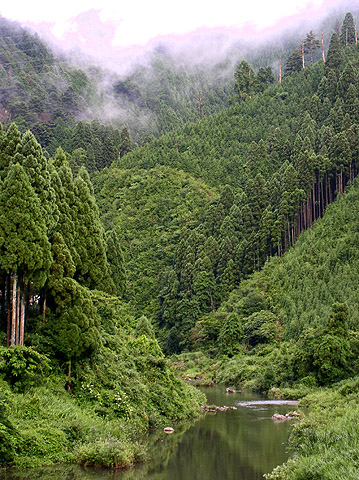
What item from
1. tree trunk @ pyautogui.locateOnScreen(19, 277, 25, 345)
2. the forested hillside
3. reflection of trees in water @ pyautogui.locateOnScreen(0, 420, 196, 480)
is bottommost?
reflection of trees in water @ pyautogui.locateOnScreen(0, 420, 196, 480)

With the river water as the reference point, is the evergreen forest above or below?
above

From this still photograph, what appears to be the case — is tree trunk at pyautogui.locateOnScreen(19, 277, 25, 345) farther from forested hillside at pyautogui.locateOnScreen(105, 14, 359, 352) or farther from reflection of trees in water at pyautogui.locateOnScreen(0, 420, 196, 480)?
forested hillside at pyautogui.locateOnScreen(105, 14, 359, 352)

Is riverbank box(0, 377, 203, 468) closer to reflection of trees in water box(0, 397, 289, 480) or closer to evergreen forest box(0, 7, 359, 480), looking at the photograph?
evergreen forest box(0, 7, 359, 480)

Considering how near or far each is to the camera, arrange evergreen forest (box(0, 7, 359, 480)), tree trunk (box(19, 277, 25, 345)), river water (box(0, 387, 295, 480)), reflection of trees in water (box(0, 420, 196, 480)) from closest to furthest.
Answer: reflection of trees in water (box(0, 420, 196, 480))
river water (box(0, 387, 295, 480))
evergreen forest (box(0, 7, 359, 480))
tree trunk (box(19, 277, 25, 345))

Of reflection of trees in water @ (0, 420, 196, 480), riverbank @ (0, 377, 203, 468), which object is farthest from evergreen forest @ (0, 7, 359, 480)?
reflection of trees in water @ (0, 420, 196, 480)

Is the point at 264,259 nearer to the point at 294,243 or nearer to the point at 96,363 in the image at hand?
the point at 294,243

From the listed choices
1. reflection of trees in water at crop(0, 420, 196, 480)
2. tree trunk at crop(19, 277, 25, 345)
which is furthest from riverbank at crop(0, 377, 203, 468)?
tree trunk at crop(19, 277, 25, 345)

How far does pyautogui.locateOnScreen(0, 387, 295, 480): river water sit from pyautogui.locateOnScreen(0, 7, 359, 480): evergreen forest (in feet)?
3.20

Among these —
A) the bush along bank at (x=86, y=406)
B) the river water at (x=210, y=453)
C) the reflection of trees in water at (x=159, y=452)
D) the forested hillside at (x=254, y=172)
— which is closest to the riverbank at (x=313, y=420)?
the river water at (x=210, y=453)

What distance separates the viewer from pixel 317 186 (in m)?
84.5

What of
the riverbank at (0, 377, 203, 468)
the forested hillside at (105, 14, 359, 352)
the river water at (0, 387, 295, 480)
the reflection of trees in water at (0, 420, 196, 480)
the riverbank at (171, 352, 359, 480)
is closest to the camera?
the riverbank at (171, 352, 359, 480)

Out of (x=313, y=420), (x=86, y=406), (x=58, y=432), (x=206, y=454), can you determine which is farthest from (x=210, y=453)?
(x=58, y=432)

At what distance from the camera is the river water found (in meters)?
20.3

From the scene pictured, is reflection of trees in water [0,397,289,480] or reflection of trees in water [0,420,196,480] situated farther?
reflection of trees in water [0,397,289,480]
